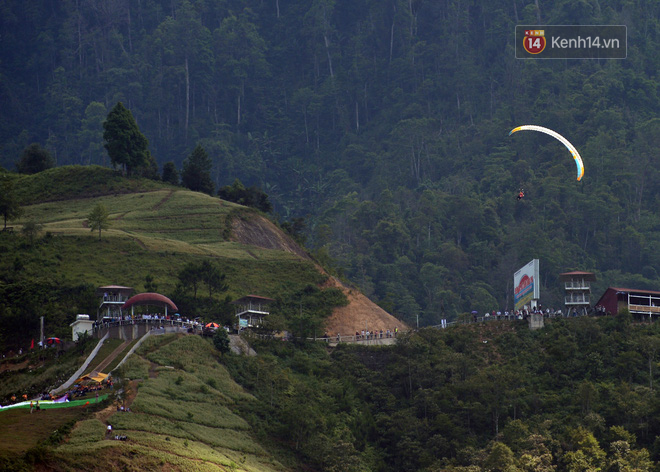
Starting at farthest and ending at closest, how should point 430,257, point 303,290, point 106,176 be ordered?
point 430,257 < point 106,176 < point 303,290

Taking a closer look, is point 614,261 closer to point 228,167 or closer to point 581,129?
point 581,129

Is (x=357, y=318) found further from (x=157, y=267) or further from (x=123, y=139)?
(x=123, y=139)

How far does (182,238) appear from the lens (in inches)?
3989

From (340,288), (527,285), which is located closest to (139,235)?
(340,288)

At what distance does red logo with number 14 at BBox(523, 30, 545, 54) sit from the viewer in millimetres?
182125

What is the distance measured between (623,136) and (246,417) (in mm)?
108001

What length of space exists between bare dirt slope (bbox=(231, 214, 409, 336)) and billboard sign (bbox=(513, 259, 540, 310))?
1113 centimetres

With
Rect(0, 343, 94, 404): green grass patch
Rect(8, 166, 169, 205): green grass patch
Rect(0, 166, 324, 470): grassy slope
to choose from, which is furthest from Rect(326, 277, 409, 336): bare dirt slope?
Rect(8, 166, 169, 205): green grass patch

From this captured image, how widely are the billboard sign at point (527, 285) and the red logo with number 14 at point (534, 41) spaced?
105 m

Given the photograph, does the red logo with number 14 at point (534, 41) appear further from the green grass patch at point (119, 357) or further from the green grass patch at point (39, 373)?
the green grass patch at point (39, 373)

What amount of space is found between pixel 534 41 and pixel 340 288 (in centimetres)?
10837

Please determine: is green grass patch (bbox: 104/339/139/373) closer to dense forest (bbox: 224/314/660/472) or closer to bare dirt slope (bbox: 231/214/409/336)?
dense forest (bbox: 224/314/660/472)

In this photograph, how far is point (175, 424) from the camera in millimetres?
55938

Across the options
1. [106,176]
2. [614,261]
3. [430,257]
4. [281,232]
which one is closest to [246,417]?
[281,232]
